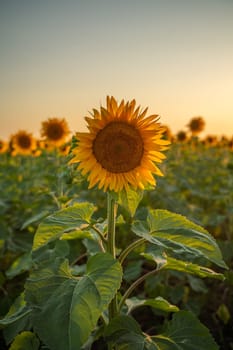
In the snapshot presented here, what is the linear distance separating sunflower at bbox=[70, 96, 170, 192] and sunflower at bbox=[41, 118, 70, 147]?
270 cm

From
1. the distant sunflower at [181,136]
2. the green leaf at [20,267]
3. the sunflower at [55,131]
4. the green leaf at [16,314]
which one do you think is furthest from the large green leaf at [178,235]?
the distant sunflower at [181,136]

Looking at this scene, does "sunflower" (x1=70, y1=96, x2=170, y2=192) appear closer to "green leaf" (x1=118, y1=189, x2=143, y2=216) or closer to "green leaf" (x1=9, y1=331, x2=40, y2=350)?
"green leaf" (x1=118, y1=189, x2=143, y2=216)

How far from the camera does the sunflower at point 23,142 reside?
616 cm

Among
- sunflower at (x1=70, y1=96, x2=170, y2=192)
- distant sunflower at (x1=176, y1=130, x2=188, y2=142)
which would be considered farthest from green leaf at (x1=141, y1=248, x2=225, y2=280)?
distant sunflower at (x1=176, y1=130, x2=188, y2=142)

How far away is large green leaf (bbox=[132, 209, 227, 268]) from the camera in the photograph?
1.40 meters

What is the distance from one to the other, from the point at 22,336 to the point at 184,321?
59cm

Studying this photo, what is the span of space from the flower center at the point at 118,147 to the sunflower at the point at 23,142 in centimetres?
464

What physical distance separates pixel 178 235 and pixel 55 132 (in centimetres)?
306

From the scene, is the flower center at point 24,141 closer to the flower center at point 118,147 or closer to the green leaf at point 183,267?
the flower center at point 118,147

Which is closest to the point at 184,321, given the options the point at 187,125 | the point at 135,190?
the point at 135,190

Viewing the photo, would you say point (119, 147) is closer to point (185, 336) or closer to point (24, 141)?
point (185, 336)

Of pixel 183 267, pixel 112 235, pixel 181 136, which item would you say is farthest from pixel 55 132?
pixel 181 136

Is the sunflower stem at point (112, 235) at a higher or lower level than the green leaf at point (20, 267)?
higher

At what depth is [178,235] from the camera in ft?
4.80
